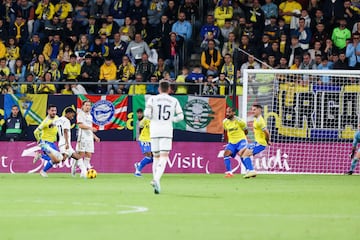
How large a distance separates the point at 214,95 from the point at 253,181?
22.7 ft

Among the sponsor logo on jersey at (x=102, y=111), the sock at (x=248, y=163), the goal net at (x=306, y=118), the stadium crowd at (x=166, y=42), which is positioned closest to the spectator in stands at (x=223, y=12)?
the stadium crowd at (x=166, y=42)

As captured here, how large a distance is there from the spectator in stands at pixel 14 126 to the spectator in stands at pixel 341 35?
10.3 meters

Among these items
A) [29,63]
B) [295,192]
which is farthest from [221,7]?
[295,192]

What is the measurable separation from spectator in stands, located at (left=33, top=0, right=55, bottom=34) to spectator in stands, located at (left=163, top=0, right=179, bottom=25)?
4032 mm

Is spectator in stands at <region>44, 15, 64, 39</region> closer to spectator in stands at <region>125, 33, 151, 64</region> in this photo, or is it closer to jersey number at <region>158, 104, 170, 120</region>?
spectator in stands at <region>125, 33, 151, 64</region>

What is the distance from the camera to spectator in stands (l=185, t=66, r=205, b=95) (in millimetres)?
32469

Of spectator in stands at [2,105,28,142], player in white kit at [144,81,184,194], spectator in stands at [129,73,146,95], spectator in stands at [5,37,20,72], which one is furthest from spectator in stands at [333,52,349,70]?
player in white kit at [144,81,184,194]

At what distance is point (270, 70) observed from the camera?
29703 millimetres

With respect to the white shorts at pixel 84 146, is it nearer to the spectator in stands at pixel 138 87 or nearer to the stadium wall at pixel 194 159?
the stadium wall at pixel 194 159

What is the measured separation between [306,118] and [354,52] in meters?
3.10

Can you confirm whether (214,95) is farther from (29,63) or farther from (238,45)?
(29,63)

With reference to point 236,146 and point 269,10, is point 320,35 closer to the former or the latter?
point 269,10

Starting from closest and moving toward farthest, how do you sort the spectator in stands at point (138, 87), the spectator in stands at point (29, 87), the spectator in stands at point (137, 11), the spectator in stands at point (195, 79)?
the spectator in stands at point (195, 79) < the spectator in stands at point (138, 87) < the spectator in stands at point (29, 87) < the spectator in stands at point (137, 11)

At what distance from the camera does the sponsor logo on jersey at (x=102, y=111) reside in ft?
106
